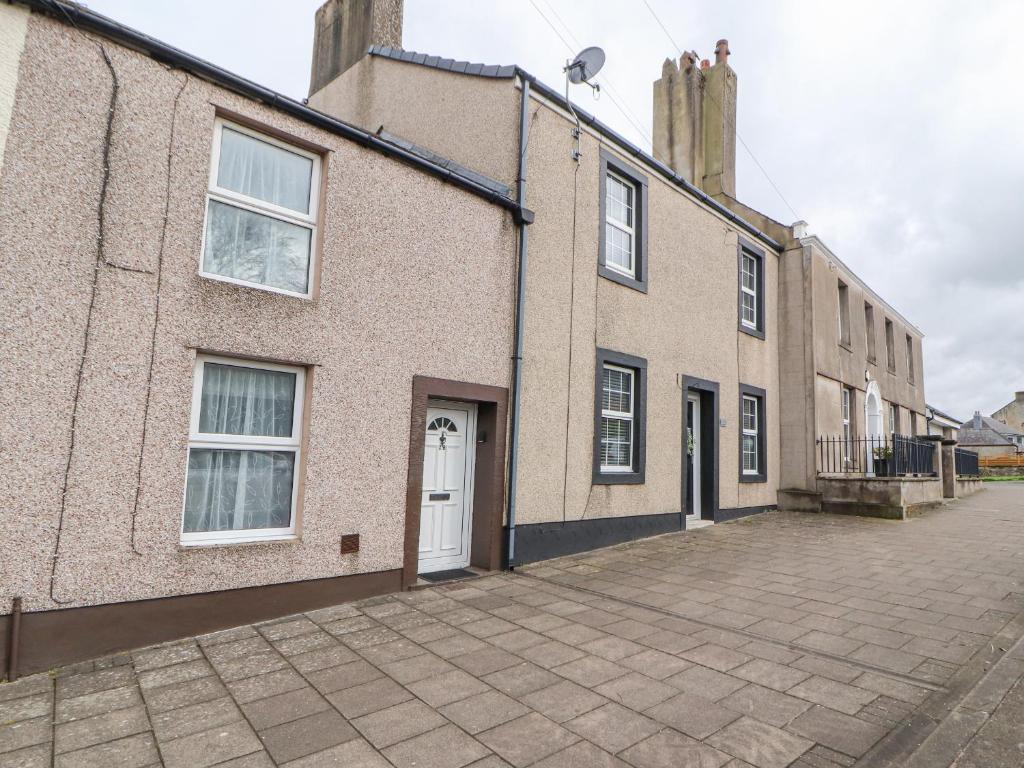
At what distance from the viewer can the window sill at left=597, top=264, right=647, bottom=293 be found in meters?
8.59

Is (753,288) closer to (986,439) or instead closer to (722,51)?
(722,51)

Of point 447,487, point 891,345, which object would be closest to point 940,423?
point 891,345

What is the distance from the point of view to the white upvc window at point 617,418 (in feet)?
28.5

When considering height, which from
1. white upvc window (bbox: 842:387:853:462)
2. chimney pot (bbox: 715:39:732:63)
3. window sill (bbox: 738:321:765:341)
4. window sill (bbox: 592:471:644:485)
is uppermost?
chimney pot (bbox: 715:39:732:63)

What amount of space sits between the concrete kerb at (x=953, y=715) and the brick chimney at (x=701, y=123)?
1123 cm

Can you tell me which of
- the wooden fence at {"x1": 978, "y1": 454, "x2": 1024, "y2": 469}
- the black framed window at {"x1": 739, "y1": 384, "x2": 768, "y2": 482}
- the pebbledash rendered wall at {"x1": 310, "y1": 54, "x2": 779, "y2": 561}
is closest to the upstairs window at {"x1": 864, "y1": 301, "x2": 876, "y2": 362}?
the black framed window at {"x1": 739, "y1": 384, "x2": 768, "y2": 482}

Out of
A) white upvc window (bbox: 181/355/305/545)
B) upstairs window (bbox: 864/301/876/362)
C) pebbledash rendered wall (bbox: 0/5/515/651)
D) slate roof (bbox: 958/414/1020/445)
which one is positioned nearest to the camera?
pebbledash rendered wall (bbox: 0/5/515/651)

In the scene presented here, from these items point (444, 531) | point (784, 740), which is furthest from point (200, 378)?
point (784, 740)

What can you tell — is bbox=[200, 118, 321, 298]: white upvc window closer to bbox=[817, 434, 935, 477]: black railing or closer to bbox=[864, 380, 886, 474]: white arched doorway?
bbox=[817, 434, 935, 477]: black railing

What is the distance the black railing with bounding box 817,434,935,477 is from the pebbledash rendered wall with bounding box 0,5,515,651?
10.6m

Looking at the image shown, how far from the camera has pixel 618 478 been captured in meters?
8.59

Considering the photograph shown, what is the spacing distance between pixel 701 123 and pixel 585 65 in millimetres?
6744

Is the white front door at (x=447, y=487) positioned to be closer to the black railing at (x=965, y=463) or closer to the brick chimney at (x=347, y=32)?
the brick chimney at (x=347, y=32)

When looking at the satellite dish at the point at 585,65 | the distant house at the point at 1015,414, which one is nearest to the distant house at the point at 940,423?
the satellite dish at the point at 585,65
